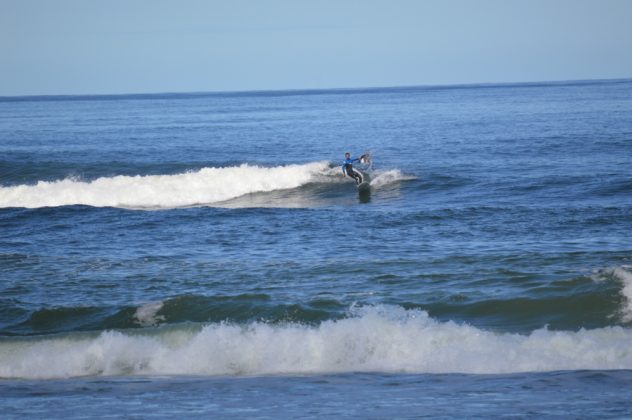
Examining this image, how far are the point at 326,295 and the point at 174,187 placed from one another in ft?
60.9

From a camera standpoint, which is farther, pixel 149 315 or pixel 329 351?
pixel 149 315

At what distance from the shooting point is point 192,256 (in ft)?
66.2

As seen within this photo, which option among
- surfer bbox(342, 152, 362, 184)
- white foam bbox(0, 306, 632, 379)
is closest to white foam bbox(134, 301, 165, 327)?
white foam bbox(0, 306, 632, 379)


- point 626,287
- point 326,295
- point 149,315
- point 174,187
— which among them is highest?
point 174,187

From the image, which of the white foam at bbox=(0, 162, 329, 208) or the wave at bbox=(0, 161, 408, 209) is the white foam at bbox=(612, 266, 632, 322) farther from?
the white foam at bbox=(0, 162, 329, 208)

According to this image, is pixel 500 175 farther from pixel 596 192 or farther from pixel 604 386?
pixel 604 386

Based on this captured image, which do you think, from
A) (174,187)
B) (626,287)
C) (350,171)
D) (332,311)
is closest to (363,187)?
(350,171)

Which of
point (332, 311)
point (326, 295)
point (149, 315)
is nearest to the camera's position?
point (332, 311)

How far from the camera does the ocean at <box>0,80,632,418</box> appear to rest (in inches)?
412

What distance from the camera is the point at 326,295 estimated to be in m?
16.2

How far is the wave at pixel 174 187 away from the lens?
106 ft

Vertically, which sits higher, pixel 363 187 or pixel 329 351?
pixel 363 187

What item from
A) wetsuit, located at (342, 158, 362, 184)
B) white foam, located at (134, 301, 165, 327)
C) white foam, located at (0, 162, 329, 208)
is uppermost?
wetsuit, located at (342, 158, 362, 184)

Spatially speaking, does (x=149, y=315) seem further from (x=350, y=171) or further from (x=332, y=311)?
(x=350, y=171)
